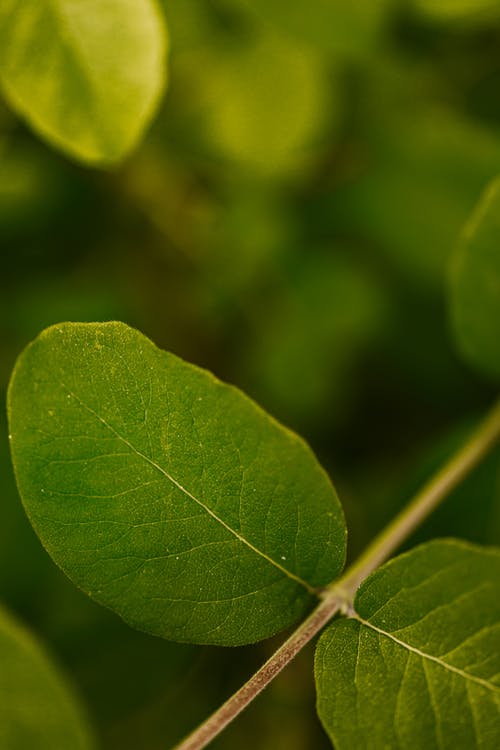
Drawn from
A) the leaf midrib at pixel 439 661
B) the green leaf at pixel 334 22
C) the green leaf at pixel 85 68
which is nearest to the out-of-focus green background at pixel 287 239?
the green leaf at pixel 334 22

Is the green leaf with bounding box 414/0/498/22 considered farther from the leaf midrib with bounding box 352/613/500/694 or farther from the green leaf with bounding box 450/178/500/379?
the leaf midrib with bounding box 352/613/500/694

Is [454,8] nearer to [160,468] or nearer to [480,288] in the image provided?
[480,288]

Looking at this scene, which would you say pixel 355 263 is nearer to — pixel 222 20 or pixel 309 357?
pixel 309 357

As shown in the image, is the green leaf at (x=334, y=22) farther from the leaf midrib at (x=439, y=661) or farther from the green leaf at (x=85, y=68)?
the leaf midrib at (x=439, y=661)

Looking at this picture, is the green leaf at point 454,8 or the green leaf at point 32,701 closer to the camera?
the green leaf at point 32,701

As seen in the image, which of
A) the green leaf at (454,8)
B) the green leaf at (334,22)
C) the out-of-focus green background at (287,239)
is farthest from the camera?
the out-of-focus green background at (287,239)

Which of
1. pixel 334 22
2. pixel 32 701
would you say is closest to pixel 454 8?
pixel 334 22

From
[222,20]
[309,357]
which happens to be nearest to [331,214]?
[309,357]

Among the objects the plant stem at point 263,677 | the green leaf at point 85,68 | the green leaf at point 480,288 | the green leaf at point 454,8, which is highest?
the green leaf at point 454,8
